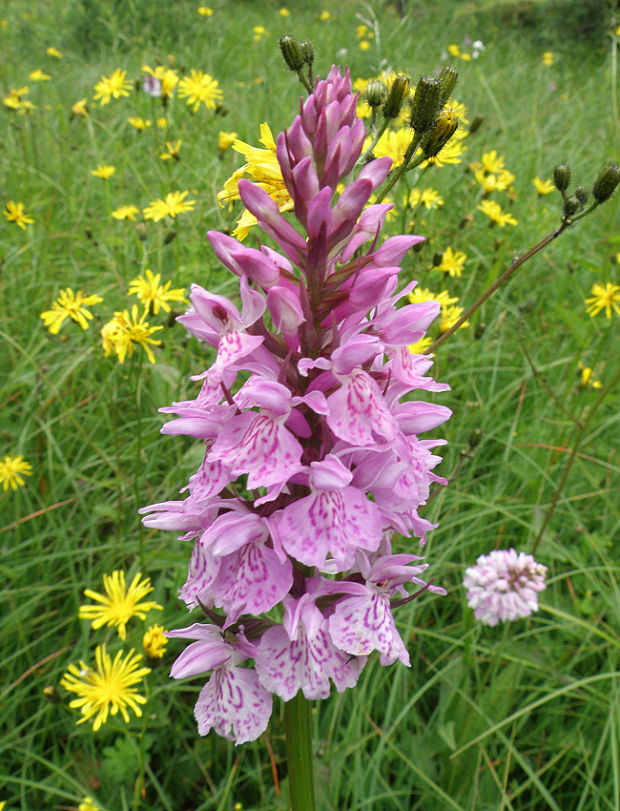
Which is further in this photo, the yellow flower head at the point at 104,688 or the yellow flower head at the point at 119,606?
the yellow flower head at the point at 119,606

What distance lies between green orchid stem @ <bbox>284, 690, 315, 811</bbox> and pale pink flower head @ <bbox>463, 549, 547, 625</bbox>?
0.88m

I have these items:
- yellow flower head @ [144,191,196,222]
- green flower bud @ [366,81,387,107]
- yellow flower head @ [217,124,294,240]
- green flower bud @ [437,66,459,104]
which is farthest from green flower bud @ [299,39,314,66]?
yellow flower head @ [144,191,196,222]

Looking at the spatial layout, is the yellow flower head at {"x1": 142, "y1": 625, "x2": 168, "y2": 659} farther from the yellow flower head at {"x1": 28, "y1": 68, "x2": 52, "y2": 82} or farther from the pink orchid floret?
the yellow flower head at {"x1": 28, "y1": 68, "x2": 52, "y2": 82}

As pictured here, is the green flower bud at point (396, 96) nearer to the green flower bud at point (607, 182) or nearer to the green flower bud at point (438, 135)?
the green flower bud at point (438, 135)

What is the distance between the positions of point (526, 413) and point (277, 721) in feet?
6.55

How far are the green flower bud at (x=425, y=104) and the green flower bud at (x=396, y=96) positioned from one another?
21cm

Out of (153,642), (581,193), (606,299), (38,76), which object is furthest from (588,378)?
→ (38,76)

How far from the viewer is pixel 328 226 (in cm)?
103

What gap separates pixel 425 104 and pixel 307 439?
2.85 ft

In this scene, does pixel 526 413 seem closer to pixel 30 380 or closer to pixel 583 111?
pixel 30 380

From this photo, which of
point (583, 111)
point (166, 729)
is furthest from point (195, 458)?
point (583, 111)

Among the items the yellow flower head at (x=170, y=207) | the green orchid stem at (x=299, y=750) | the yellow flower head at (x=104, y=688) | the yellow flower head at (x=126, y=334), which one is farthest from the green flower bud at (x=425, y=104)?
the yellow flower head at (x=170, y=207)

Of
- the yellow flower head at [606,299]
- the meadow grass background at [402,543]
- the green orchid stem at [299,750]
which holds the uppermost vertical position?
the yellow flower head at [606,299]

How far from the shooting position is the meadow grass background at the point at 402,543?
1.97m
